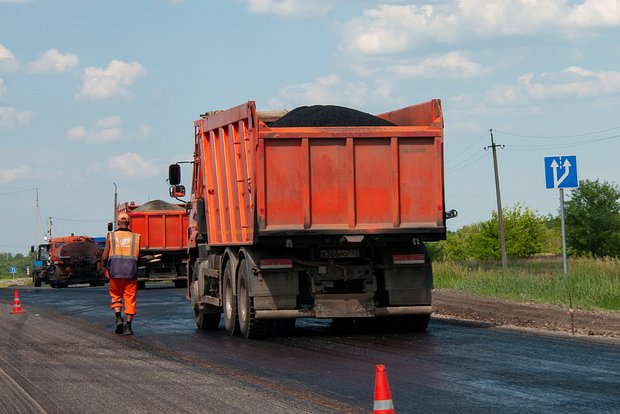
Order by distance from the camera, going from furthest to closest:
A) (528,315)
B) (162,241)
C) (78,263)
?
1. (78,263)
2. (162,241)
3. (528,315)

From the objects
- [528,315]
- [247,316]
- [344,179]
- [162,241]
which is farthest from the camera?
[162,241]

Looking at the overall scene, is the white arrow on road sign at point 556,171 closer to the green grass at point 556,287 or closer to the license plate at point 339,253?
the green grass at point 556,287

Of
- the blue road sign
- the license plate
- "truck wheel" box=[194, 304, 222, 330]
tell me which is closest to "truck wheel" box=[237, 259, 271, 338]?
the license plate

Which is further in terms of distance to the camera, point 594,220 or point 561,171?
point 594,220

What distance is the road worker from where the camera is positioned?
17.4 meters

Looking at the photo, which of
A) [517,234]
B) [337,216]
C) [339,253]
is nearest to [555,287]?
[339,253]

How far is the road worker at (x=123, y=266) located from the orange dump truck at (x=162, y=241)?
22344 millimetres

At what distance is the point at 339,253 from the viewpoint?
1595 cm

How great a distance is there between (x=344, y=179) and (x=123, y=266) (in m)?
3.95

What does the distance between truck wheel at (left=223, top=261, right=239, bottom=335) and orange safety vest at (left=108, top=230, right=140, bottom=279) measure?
1.37 m

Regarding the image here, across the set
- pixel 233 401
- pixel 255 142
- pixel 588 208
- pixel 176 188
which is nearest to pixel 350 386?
pixel 233 401

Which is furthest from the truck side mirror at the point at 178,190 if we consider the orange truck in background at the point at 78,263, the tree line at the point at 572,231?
the tree line at the point at 572,231

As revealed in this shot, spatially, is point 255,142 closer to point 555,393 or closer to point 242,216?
point 242,216

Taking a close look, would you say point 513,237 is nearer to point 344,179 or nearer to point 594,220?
point 594,220
